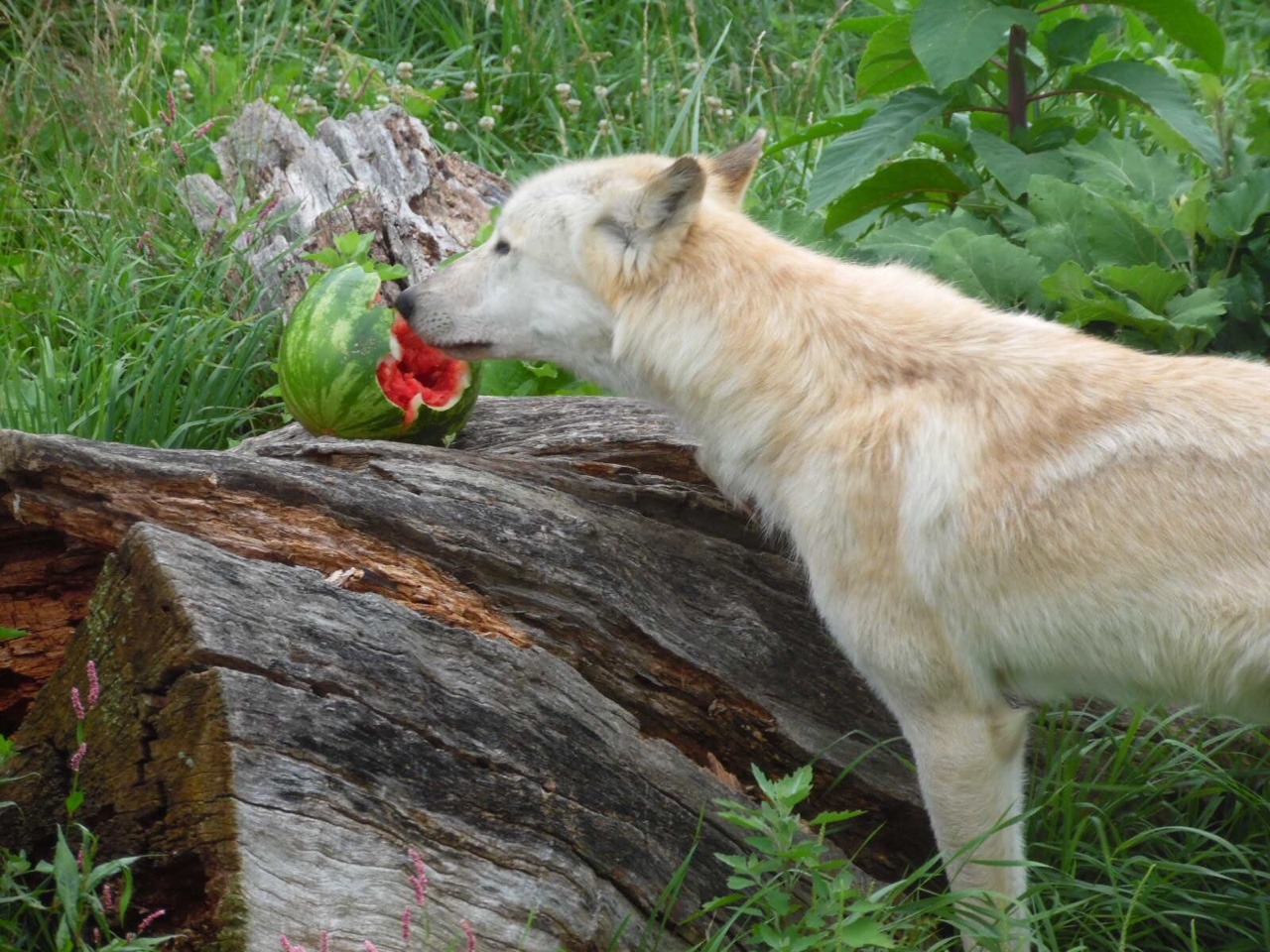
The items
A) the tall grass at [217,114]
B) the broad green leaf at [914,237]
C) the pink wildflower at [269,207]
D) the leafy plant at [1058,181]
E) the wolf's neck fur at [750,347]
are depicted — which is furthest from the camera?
the pink wildflower at [269,207]

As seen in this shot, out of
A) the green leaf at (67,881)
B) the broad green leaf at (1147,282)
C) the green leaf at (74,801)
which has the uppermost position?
the broad green leaf at (1147,282)

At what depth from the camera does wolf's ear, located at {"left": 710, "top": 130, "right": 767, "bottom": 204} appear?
3.78 m

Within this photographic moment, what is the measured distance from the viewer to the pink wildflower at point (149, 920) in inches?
94.9

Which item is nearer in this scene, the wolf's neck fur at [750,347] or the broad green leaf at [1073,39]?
the wolf's neck fur at [750,347]

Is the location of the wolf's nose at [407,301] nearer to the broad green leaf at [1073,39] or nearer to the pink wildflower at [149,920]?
the pink wildflower at [149,920]

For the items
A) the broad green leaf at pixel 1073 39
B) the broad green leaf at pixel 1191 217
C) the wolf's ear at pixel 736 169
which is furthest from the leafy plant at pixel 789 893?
the broad green leaf at pixel 1073 39

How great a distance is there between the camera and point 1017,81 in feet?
14.7

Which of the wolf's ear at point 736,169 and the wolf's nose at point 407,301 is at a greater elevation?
the wolf's ear at point 736,169

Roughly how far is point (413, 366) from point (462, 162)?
241 centimetres

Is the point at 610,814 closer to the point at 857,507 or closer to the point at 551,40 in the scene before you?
the point at 857,507

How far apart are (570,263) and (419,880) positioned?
163 cm

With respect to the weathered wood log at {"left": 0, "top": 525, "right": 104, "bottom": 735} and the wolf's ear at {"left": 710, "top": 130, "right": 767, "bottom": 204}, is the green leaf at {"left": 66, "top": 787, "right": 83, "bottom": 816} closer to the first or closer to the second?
the weathered wood log at {"left": 0, "top": 525, "right": 104, "bottom": 735}

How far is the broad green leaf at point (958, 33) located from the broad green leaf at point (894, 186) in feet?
1.78

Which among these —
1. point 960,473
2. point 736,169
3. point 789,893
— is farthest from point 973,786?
point 736,169
